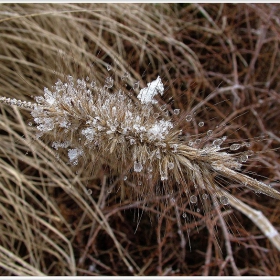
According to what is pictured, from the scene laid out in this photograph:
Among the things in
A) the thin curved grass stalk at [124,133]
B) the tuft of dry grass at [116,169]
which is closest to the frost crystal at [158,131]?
the thin curved grass stalk at [124,133]

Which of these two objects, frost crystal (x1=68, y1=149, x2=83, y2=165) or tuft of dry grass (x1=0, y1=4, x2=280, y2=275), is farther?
tuft of dry grass (x1=0, y1=4, x2=280, y2=275)

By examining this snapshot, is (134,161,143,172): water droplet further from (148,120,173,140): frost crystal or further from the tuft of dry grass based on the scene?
the tuft of dry grass

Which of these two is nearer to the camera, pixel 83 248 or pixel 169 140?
pixel 169 140

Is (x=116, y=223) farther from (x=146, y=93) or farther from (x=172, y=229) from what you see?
(x=146, y=93)

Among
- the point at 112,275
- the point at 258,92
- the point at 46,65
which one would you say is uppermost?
the point at 258,92

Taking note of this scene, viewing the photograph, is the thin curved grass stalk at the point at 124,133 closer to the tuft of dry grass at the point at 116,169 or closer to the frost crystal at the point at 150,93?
the frost crystal at the point at 150,93

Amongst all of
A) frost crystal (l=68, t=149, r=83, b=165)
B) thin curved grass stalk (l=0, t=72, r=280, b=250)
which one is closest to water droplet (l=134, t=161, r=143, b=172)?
thin curved grass stalk (l=0, t=72, r=280, b=250)

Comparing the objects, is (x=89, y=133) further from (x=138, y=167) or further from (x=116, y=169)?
(x=116, y=169)

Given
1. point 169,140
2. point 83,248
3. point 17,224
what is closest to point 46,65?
point 17,224

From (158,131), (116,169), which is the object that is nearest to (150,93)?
(158,131)
